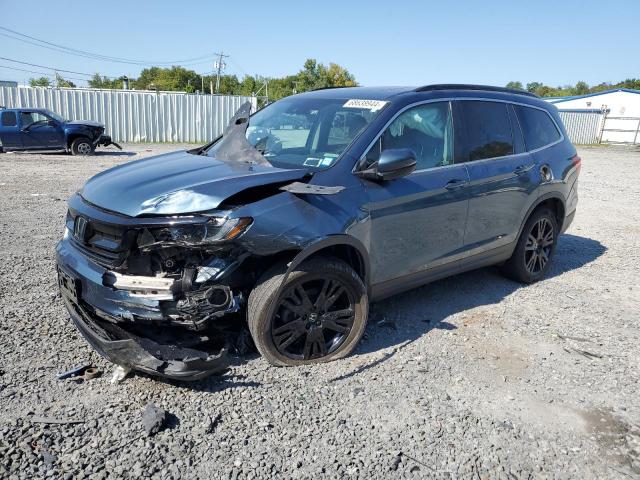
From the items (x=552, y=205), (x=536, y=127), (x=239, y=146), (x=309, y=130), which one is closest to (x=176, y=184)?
(x=239, y=146)

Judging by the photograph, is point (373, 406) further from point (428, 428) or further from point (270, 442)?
point (270, 442)

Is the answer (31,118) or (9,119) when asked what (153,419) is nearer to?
(31,118)

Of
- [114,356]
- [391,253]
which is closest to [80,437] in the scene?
[114,356]

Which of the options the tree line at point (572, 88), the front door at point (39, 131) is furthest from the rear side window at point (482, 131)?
the tree line at point (572, 88)

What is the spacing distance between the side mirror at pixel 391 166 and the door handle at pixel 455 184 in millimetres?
686

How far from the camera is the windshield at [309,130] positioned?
152 inches

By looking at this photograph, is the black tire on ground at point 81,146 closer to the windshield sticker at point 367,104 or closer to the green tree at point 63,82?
the windshield sticker at point 367,104

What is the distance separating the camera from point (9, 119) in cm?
1647

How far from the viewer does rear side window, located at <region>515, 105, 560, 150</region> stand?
209 inches

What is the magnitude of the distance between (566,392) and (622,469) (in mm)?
785

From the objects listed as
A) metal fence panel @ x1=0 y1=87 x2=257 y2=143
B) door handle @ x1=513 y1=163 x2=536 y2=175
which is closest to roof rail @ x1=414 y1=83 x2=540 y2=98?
door handle @ x1=513 y1=163 x2=536 y2=175

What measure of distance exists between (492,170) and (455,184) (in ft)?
2.00

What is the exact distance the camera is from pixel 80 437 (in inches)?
110

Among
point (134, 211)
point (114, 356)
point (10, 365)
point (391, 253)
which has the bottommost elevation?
point (10, 365)
